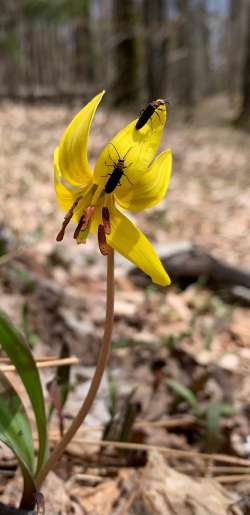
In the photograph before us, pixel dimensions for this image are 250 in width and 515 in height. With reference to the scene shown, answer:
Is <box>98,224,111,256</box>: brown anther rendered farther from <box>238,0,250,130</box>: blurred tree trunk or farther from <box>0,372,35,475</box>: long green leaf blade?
<box>238,0,250,130</box>: blurred tree trunk

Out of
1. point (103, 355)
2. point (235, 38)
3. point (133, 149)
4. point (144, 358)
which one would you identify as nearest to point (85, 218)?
point (133, 149)

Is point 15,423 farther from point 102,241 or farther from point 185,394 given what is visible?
point 185,394

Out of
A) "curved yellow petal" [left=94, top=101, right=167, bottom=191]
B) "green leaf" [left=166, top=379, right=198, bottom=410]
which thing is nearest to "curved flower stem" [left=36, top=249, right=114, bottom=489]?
"curved yellow petal" [left=94, top=101, right=167, bottom=191]

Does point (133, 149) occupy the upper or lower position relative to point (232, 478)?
upper

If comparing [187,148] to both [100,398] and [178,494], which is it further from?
[178,494]

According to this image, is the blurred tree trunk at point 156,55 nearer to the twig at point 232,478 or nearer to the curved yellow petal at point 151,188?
the twig at point 232,478
